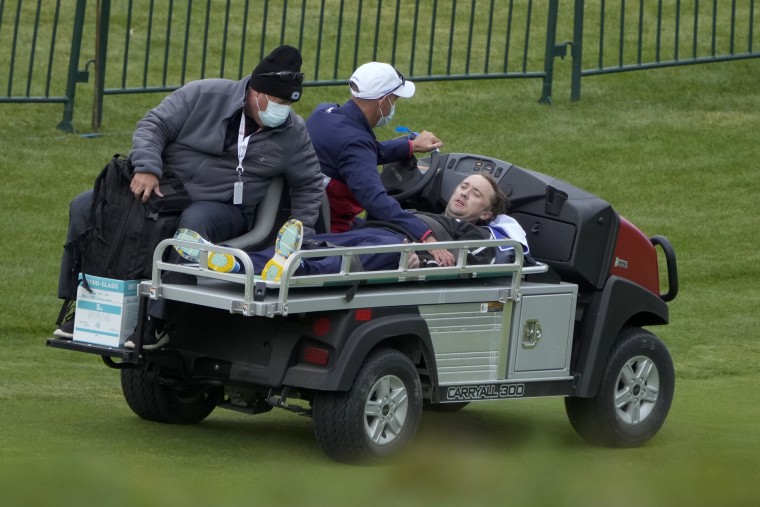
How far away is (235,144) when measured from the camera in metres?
6.81

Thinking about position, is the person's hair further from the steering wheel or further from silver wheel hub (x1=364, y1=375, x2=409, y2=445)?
silver wheel hub (x1=364, y1=375, x2=409, y2=445)

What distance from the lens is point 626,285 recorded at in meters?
7.36

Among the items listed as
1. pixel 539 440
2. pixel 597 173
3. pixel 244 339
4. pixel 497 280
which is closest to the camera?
pixel 539 440

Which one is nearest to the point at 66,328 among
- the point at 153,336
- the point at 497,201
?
the point at 153,336

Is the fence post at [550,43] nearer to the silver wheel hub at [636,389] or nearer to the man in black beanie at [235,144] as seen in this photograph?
the silver wheel hub at [636,389]

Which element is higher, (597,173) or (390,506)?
(597,173)

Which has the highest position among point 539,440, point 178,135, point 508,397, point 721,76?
point 721,76

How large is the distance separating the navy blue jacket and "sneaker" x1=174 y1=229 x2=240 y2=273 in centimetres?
91

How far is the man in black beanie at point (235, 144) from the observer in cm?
670

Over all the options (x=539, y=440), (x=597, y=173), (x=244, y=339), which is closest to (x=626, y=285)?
(x=244, y=339)

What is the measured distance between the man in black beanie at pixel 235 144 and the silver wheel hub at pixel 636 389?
5.98 feet

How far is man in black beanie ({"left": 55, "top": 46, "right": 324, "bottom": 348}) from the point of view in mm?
6703

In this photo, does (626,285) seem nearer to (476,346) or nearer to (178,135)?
(476,346)

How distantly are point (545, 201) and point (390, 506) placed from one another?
5.12m
